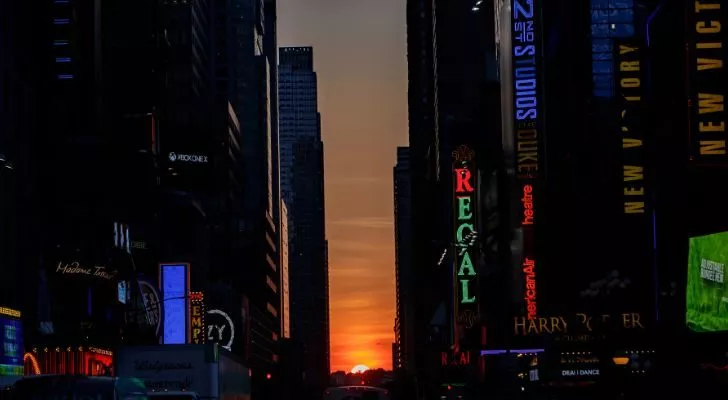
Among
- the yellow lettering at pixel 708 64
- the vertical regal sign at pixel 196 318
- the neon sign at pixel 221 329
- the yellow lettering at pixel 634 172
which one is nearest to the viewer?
the yellow lettering at pixel 708 64

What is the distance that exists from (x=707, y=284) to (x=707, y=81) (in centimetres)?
569

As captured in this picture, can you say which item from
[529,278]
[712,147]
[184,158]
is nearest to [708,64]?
[712,147]

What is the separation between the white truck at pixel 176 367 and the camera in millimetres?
37750

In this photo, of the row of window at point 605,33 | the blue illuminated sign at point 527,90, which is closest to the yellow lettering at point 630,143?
the row of window at point 605,33

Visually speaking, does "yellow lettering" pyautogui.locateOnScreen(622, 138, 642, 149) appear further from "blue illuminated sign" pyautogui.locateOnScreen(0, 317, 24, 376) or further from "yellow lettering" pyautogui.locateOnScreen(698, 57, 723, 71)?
"blue illuminated sign" pyautogui.locateOnScreen(0, 317, 24, 376)

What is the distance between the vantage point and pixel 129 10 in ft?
321

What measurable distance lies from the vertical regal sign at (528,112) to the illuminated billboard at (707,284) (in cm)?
3277

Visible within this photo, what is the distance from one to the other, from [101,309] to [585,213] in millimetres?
28216

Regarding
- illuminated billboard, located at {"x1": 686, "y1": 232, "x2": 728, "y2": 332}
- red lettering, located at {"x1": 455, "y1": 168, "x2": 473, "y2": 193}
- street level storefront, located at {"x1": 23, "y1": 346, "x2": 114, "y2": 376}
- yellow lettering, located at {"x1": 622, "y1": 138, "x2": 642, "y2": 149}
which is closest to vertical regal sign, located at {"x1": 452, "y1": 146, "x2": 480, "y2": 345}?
red lettering, located at {"x1": 455, "y1": 168, "x2": 473, "y2": 193}

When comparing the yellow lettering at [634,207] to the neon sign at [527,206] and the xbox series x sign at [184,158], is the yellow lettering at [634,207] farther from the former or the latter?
the xbox series x sign at [184,158]

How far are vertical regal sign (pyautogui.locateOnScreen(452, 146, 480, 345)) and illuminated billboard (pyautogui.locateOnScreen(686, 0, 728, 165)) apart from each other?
173 feet

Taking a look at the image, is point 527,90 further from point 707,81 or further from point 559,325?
point 707,81

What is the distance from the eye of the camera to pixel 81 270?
211 feet

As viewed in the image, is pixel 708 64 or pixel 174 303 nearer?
pixel 708 64
